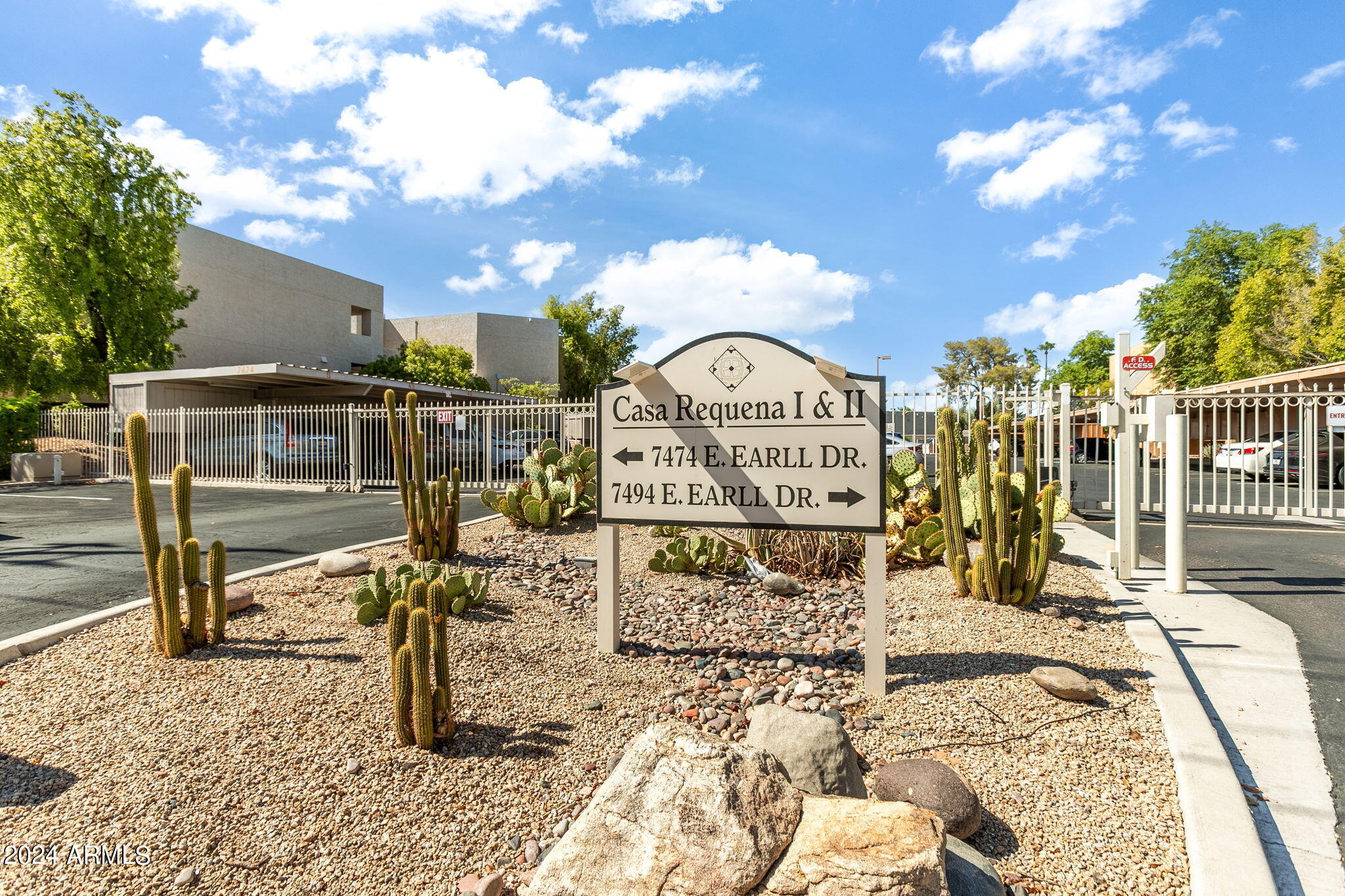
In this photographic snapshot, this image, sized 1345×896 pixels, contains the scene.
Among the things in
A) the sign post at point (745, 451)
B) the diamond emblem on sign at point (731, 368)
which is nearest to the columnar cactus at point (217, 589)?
the sign post at point (745, 451)

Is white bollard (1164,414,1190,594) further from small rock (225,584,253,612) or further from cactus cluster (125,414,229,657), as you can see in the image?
small rock (225,584,253,612)

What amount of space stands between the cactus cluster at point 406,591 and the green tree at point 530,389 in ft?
109

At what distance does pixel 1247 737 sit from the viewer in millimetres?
3174

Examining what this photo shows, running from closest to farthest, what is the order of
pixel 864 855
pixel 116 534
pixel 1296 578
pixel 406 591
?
pixel 864 855
pixel 406 591
pixel 1296 578
pixel 116 534

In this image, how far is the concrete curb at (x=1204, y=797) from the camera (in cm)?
213

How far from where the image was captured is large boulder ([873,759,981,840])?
235 centimetres

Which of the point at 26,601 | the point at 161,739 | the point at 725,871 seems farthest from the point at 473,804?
the point at 26,601

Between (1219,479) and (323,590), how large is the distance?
23.9m

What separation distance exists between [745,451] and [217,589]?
3.19 m

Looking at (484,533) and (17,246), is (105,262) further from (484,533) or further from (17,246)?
(484,533)

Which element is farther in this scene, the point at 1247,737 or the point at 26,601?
the point at 26,601

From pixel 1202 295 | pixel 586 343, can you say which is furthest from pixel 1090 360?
pixel 586 343

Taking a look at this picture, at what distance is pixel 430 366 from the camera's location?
3522 cm

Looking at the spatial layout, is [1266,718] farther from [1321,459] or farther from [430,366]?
[430,366]
